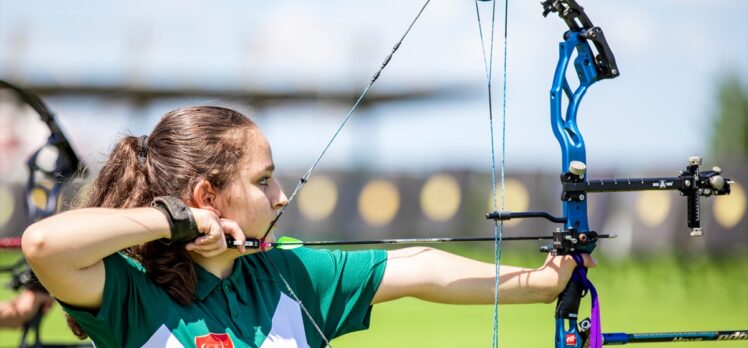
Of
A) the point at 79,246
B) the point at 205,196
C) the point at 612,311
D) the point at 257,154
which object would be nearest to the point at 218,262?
the point at 205,196

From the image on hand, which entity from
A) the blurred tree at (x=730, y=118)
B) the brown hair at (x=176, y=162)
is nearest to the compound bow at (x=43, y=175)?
the brown hair at (x=176, y=162)

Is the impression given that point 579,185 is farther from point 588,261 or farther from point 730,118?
point 730,118

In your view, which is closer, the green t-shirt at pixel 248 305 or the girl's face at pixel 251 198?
the green t-shirt at pixel 248 305

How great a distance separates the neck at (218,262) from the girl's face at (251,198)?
74mm

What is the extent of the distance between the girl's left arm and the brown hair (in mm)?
503

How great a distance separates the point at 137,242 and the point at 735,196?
1104 centimetres

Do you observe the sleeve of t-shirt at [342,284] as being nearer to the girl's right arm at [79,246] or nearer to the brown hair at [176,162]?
the brown hair at [176,162]

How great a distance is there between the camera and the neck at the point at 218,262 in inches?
91.4

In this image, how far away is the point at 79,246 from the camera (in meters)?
2.03

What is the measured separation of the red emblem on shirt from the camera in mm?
2182

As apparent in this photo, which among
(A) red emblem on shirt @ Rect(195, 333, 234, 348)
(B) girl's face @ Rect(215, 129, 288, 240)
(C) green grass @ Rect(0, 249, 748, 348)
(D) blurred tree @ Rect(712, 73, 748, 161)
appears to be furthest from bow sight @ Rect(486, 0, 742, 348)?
(D) blurred tree @ Rect(712, 73, 748, 161)

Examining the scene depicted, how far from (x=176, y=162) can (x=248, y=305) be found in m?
0.37

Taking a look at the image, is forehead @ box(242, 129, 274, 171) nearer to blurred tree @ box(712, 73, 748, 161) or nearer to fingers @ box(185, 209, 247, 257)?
fingers @ box(185, 209, 247, 257)

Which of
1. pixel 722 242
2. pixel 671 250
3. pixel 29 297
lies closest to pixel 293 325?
pixel 29 297
